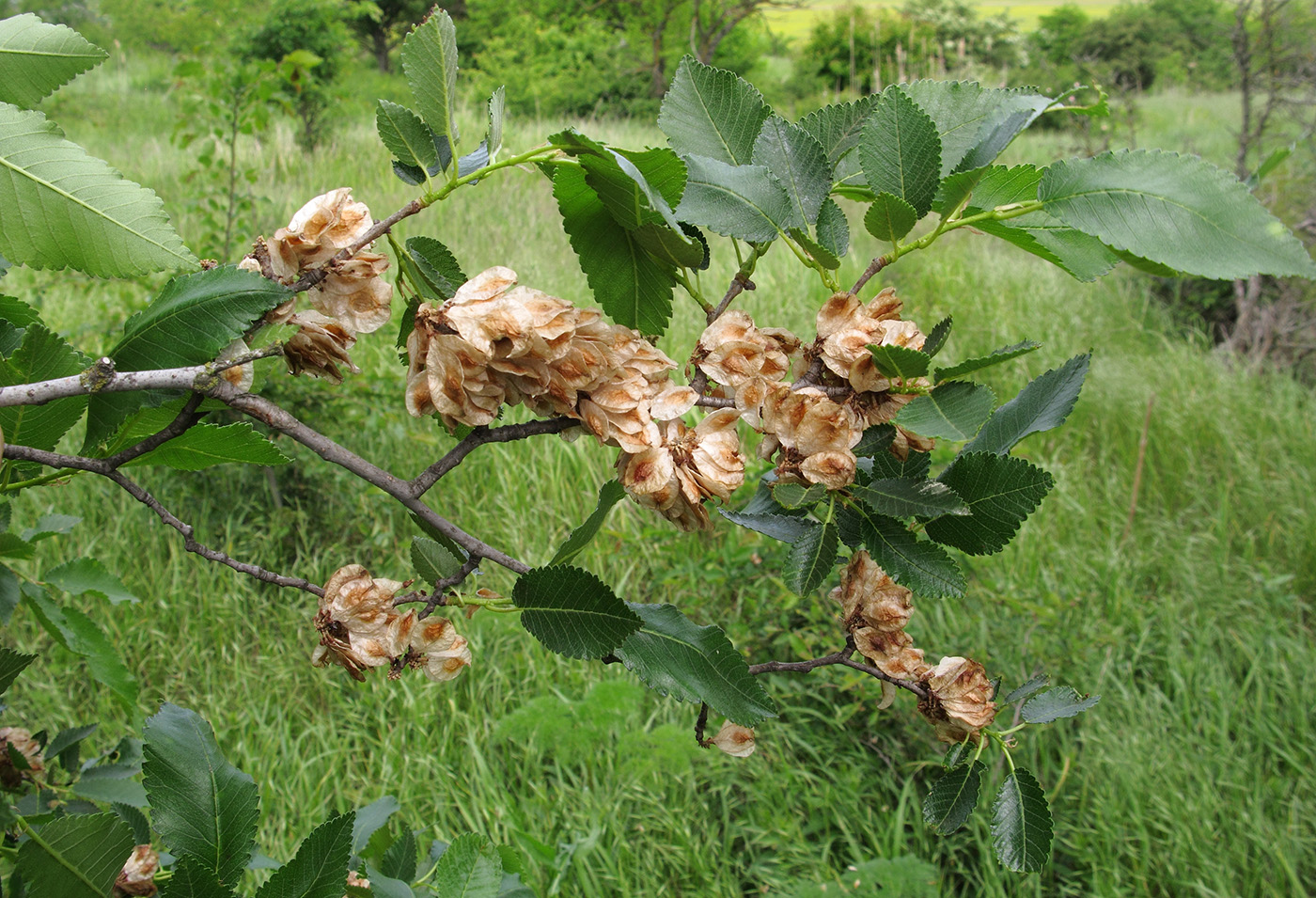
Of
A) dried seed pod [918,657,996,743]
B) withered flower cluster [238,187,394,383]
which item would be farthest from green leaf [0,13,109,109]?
dried seed pod [918,657,996,743]

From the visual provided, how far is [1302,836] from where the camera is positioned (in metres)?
1.78

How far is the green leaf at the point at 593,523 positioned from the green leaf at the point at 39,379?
0.26m

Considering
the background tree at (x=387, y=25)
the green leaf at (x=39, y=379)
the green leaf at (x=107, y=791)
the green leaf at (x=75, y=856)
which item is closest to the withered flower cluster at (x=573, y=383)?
the green leaf at (x=39, y=379)

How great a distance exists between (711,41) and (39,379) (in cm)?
931

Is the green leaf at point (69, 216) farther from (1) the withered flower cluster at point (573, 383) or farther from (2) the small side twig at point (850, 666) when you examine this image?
(2) the small side twig at point (850, 666)

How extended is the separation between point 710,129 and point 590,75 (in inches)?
379

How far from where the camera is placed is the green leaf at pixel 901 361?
1.27 feet

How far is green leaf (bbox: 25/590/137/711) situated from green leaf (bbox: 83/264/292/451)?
459mm

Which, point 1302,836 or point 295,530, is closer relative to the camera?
point 1302,836

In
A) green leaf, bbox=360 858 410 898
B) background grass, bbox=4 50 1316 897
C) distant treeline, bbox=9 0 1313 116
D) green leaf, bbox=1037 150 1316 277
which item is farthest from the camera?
distant treeline, bbox=9 0 1313 116

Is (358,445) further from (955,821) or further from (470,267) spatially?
(955,821)

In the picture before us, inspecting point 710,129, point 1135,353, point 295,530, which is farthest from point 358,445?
point 1135,353

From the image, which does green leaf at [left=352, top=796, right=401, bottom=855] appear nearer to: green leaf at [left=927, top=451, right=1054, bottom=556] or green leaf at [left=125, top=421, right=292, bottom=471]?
green leaf at [left=125, top=421, right=292, bottom=471]

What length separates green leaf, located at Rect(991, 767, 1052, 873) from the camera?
0.49 meters
